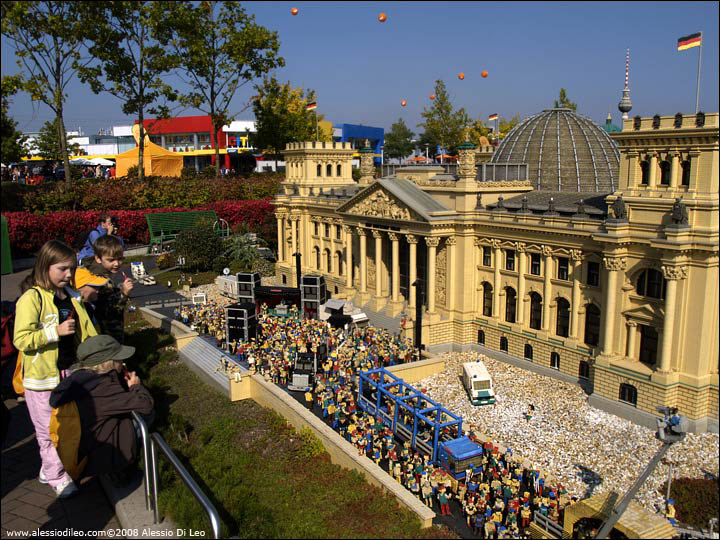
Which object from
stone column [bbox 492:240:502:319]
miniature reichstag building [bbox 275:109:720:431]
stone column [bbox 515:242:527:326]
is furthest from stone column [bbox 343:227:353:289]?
stone column [bbox 515:242:527:326]

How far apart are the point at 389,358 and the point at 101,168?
59612mm

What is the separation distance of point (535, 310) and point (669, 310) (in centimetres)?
866

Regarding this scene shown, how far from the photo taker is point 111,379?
10.8m

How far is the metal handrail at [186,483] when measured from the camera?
8.12 meters

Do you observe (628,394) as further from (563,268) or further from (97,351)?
(97,351)

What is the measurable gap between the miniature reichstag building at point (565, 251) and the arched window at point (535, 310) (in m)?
0.08

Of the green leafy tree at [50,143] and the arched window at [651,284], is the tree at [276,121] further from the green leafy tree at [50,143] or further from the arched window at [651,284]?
the arched window at [651,284]

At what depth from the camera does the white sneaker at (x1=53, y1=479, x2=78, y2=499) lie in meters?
11.0

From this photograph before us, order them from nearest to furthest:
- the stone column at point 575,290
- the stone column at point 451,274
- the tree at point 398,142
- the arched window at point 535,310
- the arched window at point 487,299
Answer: the stone column at point 575,290 < the arched window at point 535,310 < the arched window at point 487,299 < the stone column at point 451,274 < the tree at point 398,142

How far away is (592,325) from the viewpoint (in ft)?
105

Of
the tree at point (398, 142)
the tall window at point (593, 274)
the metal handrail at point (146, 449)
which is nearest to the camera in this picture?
the metal handrail at point (146, 449)

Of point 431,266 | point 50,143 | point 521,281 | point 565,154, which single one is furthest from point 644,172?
point 50,143

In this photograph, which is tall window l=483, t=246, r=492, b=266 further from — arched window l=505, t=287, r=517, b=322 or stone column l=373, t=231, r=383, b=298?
stone column l=373, t=231, r=383, b=298

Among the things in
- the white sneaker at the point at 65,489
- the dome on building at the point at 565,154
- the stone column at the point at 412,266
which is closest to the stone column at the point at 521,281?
the stone column at the point at 412,266
